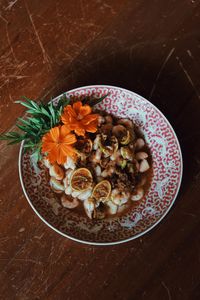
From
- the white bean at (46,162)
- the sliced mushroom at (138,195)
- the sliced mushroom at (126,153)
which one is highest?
the white bean at (46,162)

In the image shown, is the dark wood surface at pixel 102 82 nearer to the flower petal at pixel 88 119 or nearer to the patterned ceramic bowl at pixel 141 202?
the patterned ceramic bowl at pixel 141 202

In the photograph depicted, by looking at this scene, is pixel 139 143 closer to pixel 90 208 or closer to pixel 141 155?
pixel 141 155

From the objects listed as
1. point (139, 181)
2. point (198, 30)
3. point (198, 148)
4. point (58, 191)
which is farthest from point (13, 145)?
point (198, 30)

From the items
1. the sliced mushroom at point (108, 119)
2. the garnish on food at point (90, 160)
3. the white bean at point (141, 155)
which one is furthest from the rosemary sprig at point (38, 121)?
the white bean at point (141, 155)

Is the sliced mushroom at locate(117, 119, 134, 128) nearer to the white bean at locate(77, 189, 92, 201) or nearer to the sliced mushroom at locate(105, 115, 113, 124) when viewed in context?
the sliced mushroom at locate(105, 115, 113, 124)

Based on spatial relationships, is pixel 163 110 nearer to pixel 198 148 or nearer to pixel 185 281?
pixel 198 148

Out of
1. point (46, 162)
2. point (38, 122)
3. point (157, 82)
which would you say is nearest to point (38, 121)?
point (38, 122)
